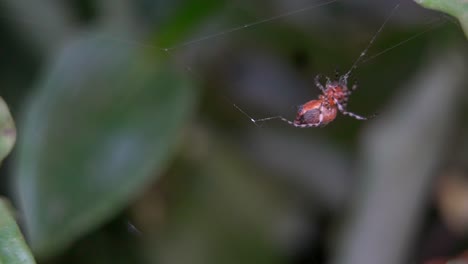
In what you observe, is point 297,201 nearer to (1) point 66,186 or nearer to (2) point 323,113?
(2) point 323,113

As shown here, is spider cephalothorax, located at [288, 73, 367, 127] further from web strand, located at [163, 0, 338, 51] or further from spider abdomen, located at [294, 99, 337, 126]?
web strand, located at [163, 0, 338, 51]

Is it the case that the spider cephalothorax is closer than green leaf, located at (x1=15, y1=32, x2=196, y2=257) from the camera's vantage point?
No

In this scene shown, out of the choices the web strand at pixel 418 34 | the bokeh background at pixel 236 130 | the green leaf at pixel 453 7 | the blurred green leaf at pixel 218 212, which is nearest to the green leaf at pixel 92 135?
the bokeh background at pixel 236 130

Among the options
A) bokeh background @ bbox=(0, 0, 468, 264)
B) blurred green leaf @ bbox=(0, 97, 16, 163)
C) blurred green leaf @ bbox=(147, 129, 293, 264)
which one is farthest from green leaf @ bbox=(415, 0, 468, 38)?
blurred green leaf @ bbox=(147, 129, 293, 264)

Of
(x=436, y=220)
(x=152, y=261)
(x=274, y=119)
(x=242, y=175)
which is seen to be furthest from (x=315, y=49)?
(x=152, y=261)

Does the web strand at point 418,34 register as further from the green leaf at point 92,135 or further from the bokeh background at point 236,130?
the green leaf at point 92,135

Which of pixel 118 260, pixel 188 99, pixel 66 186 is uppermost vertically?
pixel 188 99
